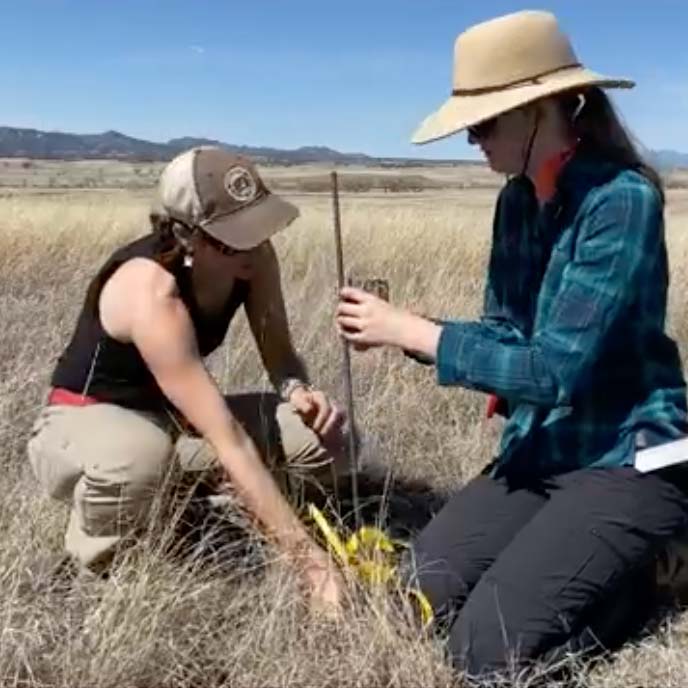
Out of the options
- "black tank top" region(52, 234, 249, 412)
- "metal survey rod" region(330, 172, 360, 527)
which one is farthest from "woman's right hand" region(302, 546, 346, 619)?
"black tank top" region(52, 234, 249, 412)

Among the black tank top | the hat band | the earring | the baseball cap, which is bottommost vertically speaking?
the black tank top

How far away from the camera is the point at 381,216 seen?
36.6ft

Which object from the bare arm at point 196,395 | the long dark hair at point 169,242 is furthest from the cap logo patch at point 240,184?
the bare arm at point 196,395

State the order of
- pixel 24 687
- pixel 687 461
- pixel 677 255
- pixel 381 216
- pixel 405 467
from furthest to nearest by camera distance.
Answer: pixel 381 216, pixel 677 255, pixel 405 467, pixel 687 461, pixel 24 687

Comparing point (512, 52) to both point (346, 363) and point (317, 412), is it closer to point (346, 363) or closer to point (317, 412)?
point (346, 363)

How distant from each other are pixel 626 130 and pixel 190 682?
1.39 metres

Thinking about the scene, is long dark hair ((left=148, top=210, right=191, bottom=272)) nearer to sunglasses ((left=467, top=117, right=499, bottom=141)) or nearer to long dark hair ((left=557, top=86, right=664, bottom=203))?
sunglasses ((left=467, top=117, right=499, bottom=141))

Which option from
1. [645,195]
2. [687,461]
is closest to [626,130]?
[645,195]

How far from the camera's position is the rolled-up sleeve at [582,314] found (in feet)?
8.11

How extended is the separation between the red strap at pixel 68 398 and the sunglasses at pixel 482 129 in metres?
1.11

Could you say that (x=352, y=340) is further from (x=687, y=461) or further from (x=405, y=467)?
(x=405, y=467)

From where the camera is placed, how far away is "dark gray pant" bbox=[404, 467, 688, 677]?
2.63 metres

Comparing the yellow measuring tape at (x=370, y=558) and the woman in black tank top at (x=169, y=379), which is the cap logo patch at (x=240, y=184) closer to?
the woman in black tank top at (x=169, y=379)

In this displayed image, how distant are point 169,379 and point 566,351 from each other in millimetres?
857
